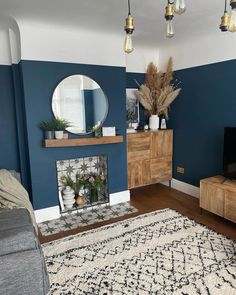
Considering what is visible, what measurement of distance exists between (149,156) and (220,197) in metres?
1.32

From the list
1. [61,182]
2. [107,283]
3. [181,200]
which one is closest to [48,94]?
[61,182]

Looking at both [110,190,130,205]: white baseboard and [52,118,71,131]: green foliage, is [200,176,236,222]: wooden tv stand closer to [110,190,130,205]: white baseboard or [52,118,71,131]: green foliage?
[110,190,130,205]: white baseboard

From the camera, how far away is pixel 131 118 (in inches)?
156

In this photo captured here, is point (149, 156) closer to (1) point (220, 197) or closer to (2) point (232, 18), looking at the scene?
(1) point (220, 197)

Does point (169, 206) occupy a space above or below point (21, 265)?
below

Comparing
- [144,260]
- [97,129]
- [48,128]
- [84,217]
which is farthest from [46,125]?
[144,260]

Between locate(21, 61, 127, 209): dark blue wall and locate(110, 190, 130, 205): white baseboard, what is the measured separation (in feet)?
0.46

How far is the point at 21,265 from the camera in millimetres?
1531

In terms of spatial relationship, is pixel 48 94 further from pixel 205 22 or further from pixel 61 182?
pixel 205 22

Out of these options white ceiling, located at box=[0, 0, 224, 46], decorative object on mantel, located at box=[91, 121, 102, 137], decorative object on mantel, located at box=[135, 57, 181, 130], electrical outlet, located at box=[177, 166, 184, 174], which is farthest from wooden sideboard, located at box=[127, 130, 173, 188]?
white ceiling, located at box=[0, 0, 224, 46]

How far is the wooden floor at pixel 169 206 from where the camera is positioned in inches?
107

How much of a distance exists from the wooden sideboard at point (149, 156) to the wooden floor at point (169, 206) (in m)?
0.22

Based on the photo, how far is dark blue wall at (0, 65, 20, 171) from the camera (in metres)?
3.21

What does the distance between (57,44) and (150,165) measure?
224 cm
